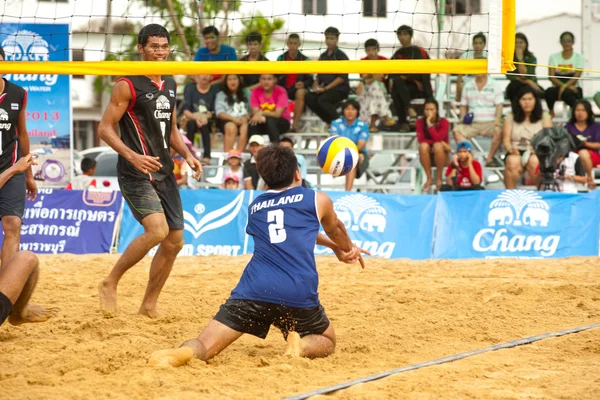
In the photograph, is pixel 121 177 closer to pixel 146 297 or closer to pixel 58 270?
pixel 146 297

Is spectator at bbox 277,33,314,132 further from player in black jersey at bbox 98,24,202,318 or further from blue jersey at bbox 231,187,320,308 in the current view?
blue jersey at bbox 231,187,320,308

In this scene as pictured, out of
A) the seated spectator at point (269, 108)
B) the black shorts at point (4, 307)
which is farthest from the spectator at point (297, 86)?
the black shorts at point (4, 307)

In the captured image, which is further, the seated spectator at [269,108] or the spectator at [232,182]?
the seated spectator at [269,108]

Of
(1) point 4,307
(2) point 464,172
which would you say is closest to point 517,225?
(2) point 464,172

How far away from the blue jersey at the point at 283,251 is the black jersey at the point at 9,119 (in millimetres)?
2925

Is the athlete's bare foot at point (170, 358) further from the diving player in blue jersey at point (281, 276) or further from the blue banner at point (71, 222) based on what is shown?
the blue banner at point (71, 222)

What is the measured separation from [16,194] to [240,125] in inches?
303

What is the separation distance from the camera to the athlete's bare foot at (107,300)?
21.9ft

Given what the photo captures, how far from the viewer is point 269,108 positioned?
14422 mm

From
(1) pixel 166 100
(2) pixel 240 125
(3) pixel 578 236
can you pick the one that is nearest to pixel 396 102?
(2) pixel 240 125

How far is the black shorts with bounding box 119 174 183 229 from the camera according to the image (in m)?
6.58

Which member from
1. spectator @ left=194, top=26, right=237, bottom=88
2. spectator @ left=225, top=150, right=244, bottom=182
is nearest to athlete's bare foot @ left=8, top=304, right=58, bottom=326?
spectator @ left=225, top=150, right=244, bottom=182

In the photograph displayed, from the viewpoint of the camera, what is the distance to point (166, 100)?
22.3 ft

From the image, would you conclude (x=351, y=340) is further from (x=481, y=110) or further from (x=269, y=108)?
(x=481, y=110)
